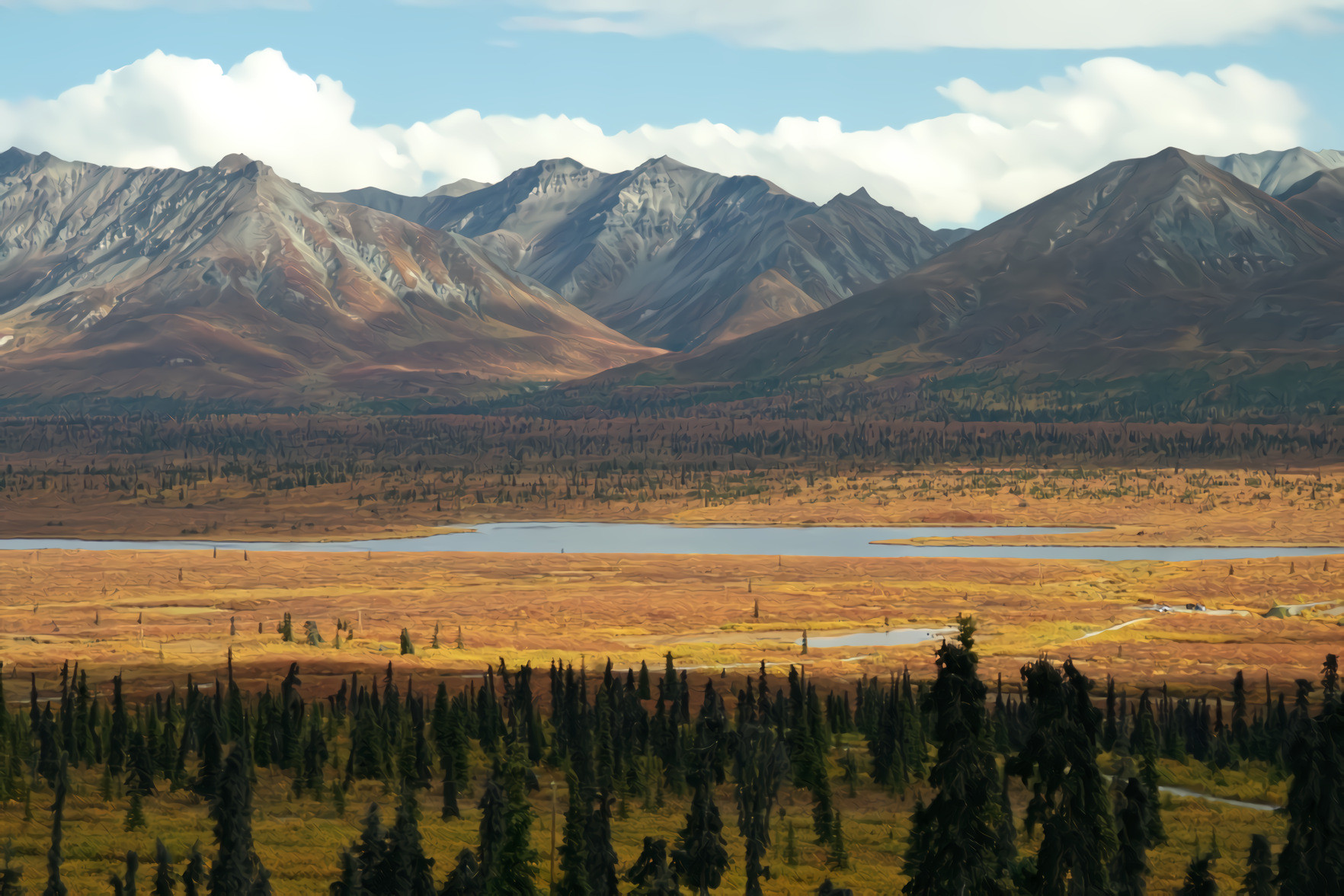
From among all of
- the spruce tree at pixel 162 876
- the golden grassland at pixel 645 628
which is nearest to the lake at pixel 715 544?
the golden grassland at pixel 645 628

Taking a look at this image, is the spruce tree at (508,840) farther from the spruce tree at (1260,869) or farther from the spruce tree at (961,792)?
the spruce tree at (1260,869)

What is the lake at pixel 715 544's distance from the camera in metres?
157

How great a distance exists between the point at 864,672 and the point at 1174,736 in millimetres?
20232

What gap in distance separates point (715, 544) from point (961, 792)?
5485 inches

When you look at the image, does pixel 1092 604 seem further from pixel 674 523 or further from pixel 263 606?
pixel 674 523

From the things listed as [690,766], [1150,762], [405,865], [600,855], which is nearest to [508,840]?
[600,855]

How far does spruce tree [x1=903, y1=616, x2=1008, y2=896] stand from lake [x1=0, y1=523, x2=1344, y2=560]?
396 feet

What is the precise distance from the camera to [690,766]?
1666 inches

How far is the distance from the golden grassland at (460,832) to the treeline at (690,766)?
2.47 ft

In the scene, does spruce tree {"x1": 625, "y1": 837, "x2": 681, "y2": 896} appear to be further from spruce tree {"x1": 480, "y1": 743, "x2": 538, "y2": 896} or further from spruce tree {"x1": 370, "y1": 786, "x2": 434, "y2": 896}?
spruce tree {"x1": 370, "y1": 786, "x2": 434, "y2": 896}

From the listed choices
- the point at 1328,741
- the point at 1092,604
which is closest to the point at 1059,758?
the point at 1328,741

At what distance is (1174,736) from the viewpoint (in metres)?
72.7

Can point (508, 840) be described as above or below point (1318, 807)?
below

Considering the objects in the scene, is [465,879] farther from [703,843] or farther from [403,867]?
[703,843]
